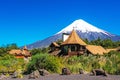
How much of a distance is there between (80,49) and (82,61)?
1260 inches

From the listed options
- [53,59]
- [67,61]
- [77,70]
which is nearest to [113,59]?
[77,70]

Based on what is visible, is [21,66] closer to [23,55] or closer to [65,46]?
[65,46]

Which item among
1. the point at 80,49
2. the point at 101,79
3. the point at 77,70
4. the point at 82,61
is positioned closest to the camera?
the point at 101,79

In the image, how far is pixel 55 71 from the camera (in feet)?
88.3

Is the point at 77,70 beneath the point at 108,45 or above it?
beneath

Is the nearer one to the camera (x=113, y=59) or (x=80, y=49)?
(x=113, y=59)

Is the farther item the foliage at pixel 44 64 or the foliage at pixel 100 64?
the foliage at pixel 44 64

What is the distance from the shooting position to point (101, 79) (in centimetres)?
1820

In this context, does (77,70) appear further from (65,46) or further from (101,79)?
(65,46)

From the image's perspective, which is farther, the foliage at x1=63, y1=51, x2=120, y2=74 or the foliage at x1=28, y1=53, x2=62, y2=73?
the foliage at x1=28, y1=53, x2=62, y2=73

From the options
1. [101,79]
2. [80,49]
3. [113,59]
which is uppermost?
[80,49]

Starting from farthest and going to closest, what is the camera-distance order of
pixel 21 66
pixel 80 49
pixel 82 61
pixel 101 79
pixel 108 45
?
1. pixel 108 45
2. pixel 80 49
3. pixel 21 66
4. pixel 82 61
5. pixel 101 79

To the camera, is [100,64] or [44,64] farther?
[100,64]

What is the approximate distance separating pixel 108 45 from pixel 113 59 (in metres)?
57.9
